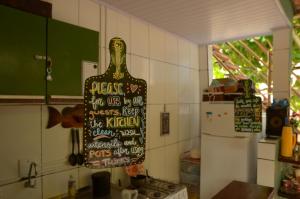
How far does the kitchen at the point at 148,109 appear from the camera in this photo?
1.31 meters

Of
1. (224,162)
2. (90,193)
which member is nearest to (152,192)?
(90,193)

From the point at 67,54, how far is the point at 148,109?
1.08 metres

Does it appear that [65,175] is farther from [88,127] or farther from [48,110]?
[88,127]

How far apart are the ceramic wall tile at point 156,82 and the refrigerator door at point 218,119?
0.54 meters

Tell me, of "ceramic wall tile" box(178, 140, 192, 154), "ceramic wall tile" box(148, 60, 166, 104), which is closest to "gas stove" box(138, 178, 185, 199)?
"ceramic wall tile" box(148, 60, 166, 104)

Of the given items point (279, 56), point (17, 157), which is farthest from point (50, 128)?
point (279, 56)

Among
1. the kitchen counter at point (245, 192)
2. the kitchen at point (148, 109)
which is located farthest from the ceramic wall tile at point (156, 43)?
the kitchen counter at point (245, 192)

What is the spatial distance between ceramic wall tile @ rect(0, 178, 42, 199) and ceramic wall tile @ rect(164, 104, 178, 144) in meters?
1.38

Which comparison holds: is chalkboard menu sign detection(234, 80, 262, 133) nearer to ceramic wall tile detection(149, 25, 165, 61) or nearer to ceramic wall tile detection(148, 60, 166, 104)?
ceramic wall tile detection(148, 60, 166, 104)

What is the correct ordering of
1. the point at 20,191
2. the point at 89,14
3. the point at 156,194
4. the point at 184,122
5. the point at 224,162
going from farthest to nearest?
1. the point at 184,122
2. the point at 224,162
3. the point at 89,14
4. the point at 156,194
5. the point at 20,191

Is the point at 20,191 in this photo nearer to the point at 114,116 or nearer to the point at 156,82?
the point at 114,116

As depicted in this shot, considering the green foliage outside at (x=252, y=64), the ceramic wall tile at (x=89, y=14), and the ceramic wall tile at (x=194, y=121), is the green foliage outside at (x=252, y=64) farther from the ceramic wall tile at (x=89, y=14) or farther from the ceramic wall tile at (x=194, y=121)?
the ceramic wall tile at (x=89, y=14)

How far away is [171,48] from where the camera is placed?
2.60m

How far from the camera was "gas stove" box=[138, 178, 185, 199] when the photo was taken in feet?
5.17
